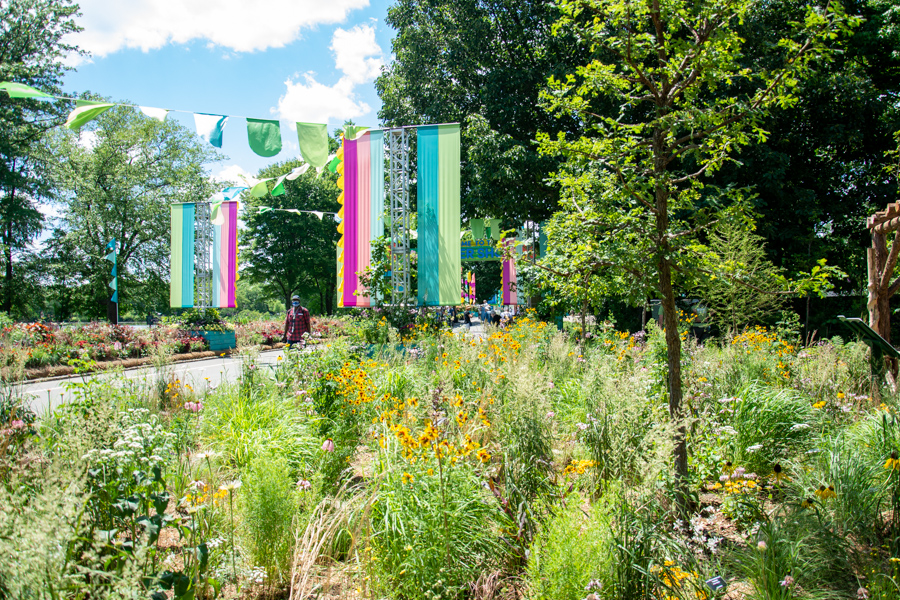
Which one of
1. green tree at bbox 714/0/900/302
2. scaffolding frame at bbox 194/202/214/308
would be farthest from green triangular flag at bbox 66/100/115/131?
green tree at bbox 714/0/900/302

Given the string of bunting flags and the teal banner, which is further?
the teal banner

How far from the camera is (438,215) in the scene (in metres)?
10.0

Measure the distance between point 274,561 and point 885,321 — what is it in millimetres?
6913

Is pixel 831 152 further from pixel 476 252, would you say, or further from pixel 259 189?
pixel 259 189

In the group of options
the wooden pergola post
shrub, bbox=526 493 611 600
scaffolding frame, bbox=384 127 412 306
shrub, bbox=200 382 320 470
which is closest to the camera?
shrub, bbox=526 493 611 600

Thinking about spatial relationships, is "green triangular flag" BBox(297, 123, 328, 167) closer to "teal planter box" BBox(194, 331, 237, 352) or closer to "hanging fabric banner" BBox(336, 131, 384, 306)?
"hanging fabric banner" BBox(336, 131, 384, 306)

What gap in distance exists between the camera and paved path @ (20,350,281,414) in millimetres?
4702

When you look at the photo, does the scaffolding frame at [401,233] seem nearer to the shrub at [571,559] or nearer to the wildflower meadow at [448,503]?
the wildflower meadow at [448,503]

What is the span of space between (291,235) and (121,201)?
1029cm

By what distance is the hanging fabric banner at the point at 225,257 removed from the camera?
15.7 metres

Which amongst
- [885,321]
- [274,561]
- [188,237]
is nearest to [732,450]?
[274,561]

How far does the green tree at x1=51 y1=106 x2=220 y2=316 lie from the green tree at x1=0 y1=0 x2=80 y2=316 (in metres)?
1.30

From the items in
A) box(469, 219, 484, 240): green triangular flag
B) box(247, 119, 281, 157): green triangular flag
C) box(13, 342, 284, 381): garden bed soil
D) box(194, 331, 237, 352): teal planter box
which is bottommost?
box(13, 342, 284, 381): garden bed soil

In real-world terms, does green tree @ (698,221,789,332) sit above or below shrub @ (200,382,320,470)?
above
